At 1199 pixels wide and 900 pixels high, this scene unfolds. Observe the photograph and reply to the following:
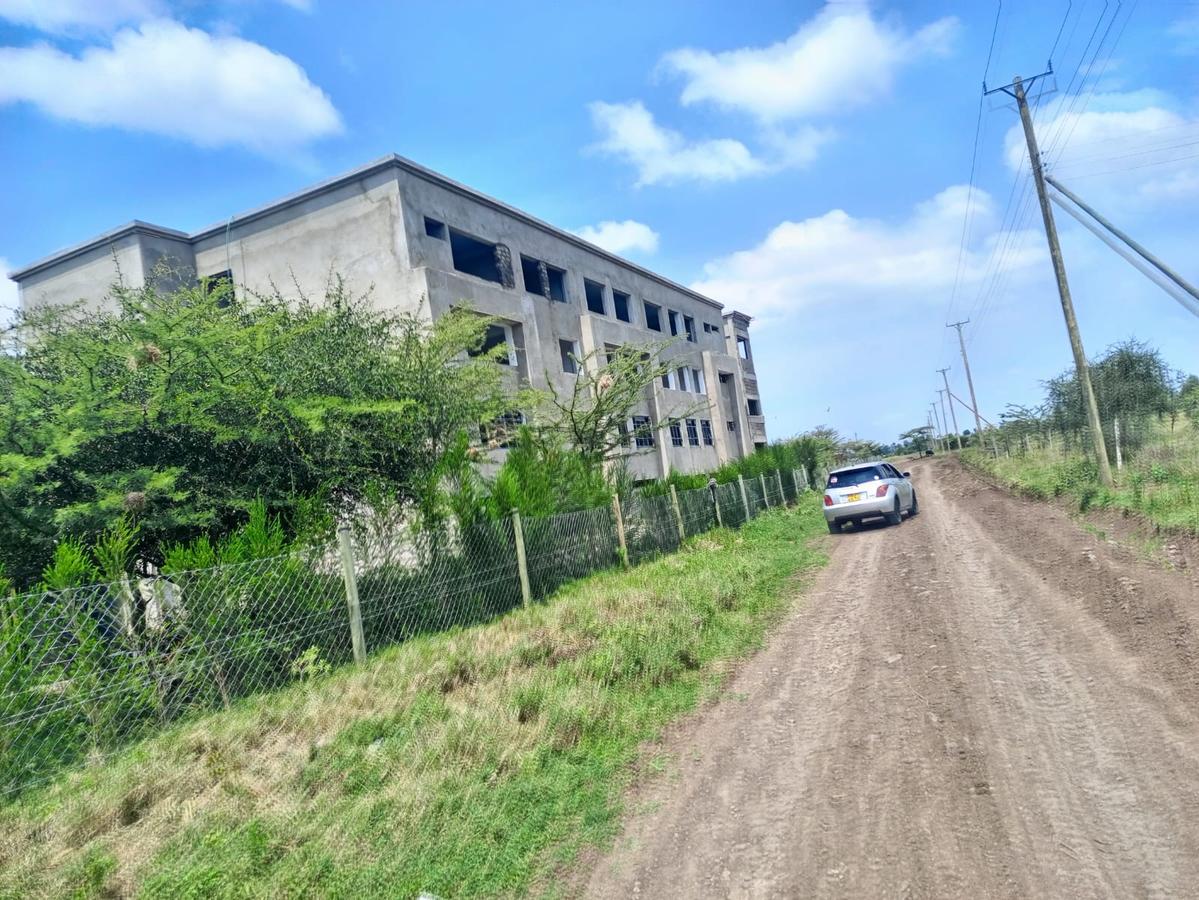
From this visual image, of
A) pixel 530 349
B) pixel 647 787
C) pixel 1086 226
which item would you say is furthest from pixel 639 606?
pixel 530 349

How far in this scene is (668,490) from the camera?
17.4 metres

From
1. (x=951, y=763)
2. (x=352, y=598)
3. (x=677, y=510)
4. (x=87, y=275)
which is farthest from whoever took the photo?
(x=87, y=275)

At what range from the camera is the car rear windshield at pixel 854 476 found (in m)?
17.9

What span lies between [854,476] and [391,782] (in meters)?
15.5

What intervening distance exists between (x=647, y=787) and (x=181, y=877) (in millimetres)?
2405

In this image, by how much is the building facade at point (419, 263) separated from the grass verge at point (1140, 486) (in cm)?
889

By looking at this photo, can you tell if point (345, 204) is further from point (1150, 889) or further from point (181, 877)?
point (1150, 889)

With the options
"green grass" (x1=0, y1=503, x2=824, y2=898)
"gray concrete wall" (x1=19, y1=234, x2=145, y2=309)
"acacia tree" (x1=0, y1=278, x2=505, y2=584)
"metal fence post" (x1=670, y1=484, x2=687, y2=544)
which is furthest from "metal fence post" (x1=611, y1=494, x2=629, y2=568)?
"gray concrete wall" (x1=19, y1=234, x2=145, y2=309)

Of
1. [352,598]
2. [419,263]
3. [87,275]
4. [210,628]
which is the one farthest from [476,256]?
[210,628]

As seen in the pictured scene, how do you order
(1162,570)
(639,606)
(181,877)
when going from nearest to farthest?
(181,877) < (1162,570) < (639,606)

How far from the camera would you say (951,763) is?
4.16 meters

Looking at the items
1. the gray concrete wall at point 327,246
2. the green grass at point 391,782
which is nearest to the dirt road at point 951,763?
the green grass at point 391,782

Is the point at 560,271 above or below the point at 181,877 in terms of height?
above

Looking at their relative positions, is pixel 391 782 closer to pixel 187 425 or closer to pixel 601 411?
pixel 187 425
